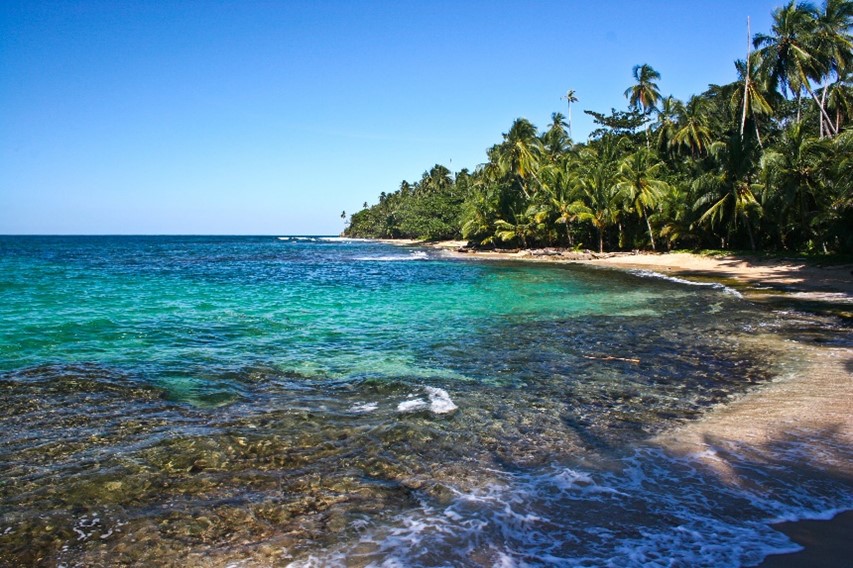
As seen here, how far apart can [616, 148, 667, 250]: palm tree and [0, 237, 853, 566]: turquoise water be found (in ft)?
98.1

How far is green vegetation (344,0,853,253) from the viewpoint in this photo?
29625 millimetres

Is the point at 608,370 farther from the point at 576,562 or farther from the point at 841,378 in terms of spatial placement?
Answer: the point at 576,562

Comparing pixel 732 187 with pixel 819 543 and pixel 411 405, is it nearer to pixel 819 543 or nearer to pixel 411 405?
pixel 411 405

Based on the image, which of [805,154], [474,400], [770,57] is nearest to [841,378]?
[474,400]

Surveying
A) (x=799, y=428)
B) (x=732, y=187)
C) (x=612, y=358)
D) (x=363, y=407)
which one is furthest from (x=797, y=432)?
(x=732, y=187)

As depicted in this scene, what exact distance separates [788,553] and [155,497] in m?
5.97

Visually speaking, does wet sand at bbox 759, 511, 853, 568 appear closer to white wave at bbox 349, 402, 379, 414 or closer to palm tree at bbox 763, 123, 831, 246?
white wave at bbox 349, 402, 379, 414

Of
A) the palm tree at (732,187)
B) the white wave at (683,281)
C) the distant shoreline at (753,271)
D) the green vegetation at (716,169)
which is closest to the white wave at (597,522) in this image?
the distant shoreline at (753,271)

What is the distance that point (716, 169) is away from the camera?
37.9m

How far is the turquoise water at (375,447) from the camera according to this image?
14.8 feet

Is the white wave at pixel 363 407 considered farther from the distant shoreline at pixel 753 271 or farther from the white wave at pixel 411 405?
the distant shoreline at pixel 753 271

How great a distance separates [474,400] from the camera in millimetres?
8672

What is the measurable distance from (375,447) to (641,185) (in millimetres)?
43869

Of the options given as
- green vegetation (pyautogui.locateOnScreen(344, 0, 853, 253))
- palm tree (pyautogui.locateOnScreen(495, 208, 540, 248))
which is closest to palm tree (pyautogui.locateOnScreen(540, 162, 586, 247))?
green vegetation (pyautogui.locateOnScreen(344, 0, 853, 253))
